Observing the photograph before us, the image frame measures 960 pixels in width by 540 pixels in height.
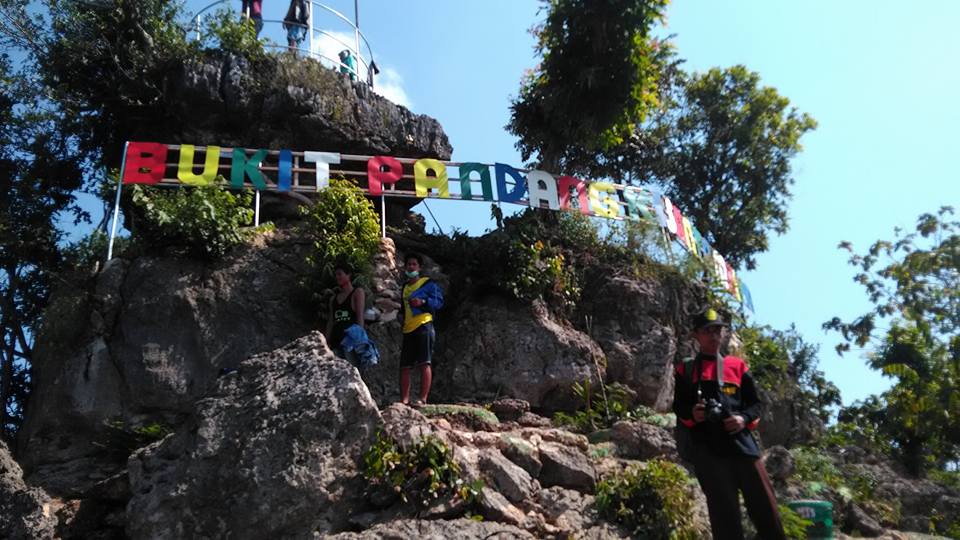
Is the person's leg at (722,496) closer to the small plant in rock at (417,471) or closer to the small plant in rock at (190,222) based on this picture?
the small plant in rock at (417,471)

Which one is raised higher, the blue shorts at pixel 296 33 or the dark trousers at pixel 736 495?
the blue shorts at pixel 296 33

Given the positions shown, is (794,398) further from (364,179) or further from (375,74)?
(375,74)

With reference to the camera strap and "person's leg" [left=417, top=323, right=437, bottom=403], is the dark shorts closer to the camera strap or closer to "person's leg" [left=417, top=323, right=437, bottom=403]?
"person's leg" [left=417, top=323, right=437, bottom=403]

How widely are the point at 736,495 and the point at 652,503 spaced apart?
4.81 feet

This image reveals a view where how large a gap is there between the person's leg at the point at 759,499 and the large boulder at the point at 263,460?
287 cm

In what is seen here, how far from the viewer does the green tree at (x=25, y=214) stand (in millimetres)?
13703

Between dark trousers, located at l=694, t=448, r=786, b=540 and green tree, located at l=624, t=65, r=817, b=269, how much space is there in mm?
17286

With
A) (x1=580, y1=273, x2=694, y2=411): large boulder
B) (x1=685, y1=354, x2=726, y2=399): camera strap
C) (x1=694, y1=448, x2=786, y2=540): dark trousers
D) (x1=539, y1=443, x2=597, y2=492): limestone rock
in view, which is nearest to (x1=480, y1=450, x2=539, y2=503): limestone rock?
(x1=539, y1=443, x2=597, y2=492): limestone rock

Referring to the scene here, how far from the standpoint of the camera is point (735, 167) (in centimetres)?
2280

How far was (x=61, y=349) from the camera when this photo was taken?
10992mm

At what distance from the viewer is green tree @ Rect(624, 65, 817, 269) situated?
22641mm

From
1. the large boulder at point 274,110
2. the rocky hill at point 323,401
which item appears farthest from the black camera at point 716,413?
the large boulder at point 274,110

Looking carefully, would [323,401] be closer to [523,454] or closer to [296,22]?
[523,454]

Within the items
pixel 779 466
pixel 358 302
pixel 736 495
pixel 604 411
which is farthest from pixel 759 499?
pixel 604 411
